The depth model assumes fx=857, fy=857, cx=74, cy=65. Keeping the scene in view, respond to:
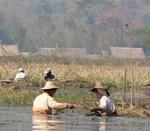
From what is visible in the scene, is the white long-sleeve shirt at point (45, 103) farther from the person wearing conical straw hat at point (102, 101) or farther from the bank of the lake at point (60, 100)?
the bank of the lake at point (60, 100)

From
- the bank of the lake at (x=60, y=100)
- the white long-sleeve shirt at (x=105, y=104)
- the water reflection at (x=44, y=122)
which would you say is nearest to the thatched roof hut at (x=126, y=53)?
the bank of the lake at (x=60, y=100)

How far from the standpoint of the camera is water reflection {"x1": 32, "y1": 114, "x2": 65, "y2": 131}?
13.8m

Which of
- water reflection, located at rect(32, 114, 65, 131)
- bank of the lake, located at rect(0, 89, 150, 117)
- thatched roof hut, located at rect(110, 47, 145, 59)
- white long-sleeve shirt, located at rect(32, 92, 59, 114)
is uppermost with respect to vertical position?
thatched roof hut, located at rect(110, 47, 145, 59)

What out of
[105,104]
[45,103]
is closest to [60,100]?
[105,104]

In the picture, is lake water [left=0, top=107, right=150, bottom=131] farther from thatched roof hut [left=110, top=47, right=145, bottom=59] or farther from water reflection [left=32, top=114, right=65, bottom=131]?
thatched roof hut [left=110, top=47, right=145, bottom=59]

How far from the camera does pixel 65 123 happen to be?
1529 cm

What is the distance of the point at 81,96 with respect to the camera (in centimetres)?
2236

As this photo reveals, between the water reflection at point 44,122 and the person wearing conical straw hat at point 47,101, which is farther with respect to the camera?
the person wearing conical straw hat at point 47,101

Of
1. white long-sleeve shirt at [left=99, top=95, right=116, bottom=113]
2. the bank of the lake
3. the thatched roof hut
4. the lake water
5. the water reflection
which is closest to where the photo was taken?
the water reflection

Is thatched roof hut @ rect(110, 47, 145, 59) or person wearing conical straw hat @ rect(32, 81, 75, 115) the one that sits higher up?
thatched roof hut @ rect(110, 47, 145, 59)

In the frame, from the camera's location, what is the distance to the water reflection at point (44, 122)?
543 inches

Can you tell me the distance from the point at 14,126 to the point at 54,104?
4.27 ft

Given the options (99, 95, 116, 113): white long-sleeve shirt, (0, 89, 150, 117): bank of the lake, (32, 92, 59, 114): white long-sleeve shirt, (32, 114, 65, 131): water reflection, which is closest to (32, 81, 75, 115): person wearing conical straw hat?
(32, 92, 59, 114): white long-sleeve shirt

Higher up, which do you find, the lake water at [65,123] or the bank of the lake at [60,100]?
the bank of the lake at [60,100]
